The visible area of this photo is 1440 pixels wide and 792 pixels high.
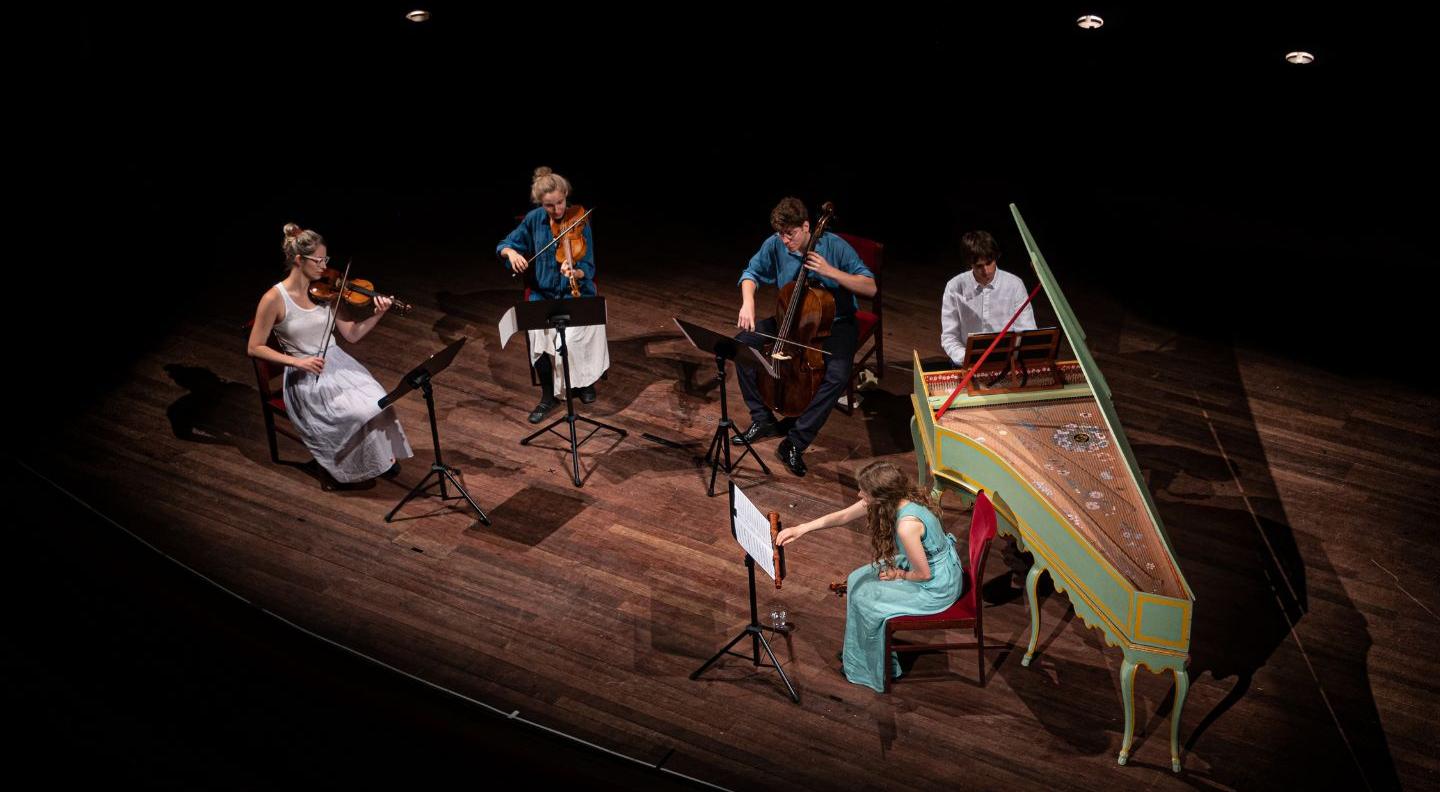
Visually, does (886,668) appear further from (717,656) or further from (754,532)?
(754,532)

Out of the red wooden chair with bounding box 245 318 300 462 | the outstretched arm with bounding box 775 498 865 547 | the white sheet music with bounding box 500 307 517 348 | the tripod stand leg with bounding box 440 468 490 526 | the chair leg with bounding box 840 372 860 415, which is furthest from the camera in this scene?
the chair leg with bounding box 840 372 860 415

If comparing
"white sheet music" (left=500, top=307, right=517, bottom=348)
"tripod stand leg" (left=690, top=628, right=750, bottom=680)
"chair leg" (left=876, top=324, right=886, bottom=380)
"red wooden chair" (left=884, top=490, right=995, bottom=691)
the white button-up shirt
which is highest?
the white button-up shirt

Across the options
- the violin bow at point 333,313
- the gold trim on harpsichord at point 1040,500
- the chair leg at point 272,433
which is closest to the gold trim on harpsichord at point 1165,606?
the gold trim on harpsichord at point 1040,500

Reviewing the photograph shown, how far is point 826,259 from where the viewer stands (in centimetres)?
612

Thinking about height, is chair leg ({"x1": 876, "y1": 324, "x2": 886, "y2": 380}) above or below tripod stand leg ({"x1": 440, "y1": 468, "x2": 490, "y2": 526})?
above

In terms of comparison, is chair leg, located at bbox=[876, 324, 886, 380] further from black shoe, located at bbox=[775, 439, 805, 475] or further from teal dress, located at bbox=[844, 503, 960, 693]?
teal dress, located at bbox=[844, 503, 960, 693]

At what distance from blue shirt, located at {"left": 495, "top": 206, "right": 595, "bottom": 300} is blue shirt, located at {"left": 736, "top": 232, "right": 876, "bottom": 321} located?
74cm

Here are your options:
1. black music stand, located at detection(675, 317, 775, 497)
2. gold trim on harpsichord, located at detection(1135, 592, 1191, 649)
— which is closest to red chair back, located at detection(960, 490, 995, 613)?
gold trim on harpsichord, located at detection(1135, 592, 1191, 649)

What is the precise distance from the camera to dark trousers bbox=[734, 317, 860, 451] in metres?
6.14

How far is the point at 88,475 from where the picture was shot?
6117 millimetres

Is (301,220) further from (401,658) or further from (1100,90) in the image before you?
(1100,90)

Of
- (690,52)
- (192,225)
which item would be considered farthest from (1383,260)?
(192,225)

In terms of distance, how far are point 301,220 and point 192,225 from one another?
65 centimetres

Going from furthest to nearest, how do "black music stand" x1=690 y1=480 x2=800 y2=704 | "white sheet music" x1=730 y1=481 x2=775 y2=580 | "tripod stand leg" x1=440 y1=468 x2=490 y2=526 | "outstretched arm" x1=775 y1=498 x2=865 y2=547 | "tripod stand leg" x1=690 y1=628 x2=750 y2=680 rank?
"tripod stand leg" x1=440 y1=468 x2=490 y2=526
"tripod stand leg" x1=690 y1=628 x2=750 y2=680
"black music stand" x1=690 y1=480 x2=800 y2=704
"outstretched arm" x1=775 y1=498 x2=865 y2=547
"white sheet music" x1=730 y1=481 x2=775 y2=580
